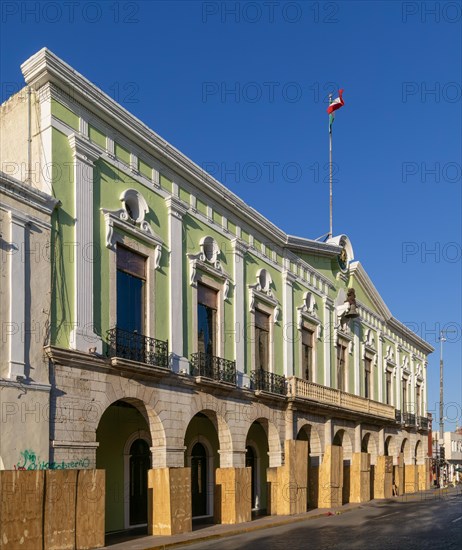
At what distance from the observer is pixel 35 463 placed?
48.0 feet

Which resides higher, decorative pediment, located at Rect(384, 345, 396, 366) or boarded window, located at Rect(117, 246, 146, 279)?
boarded window, located at Rect(117, 246, 146, 279)

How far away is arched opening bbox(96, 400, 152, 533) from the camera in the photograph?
19141 millimetres

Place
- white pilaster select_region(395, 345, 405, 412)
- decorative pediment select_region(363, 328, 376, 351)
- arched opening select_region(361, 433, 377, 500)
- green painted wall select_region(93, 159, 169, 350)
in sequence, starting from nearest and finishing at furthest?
green painted wall select_region(93, 159, 169, 350)
arched opening select_region(361, 433, 377, 500)
decorative pediment select_region(363, 328, 376, 351)
white pilaster select_region(395, 345, 405, 412)

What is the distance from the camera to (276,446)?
24922 mm

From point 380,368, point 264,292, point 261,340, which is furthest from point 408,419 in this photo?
point 264,292

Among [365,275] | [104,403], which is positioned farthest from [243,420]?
[365,275]

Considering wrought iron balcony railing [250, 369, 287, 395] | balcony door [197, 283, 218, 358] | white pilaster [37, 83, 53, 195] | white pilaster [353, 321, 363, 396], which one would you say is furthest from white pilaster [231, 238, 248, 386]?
white pilaster [353, 321, 363, 396]

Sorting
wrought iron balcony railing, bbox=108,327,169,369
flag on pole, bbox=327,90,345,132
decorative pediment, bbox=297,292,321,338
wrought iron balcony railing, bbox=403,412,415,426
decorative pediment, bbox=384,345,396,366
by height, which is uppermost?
flag on pole, bbox=327,90,345,132

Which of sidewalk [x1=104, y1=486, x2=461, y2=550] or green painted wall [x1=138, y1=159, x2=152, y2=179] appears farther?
green painted wall [x1=138, y1=159, x2=152, y2=179]

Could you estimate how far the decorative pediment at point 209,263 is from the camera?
69.2 ft

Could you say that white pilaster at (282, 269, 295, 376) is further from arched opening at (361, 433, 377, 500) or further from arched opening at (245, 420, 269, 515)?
arched opening at (361, 433, 377, 500)

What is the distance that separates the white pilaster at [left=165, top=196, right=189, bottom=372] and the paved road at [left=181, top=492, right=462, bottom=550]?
4673 millimetres

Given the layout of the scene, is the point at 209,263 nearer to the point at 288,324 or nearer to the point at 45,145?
the point at 288,324

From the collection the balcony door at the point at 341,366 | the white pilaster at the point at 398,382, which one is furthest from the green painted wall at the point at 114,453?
the white pilaster at the point at 398,382
